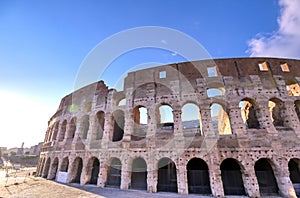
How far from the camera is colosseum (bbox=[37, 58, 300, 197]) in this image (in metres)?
11.1

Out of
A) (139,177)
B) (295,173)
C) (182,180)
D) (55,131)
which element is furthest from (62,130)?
(295,173)


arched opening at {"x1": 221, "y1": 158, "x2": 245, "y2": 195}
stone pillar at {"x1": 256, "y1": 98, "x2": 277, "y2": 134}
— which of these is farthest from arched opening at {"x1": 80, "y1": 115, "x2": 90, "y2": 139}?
stone pillar at {"x1": 256, "y1": 98, "x2": 277, "y2": 134}

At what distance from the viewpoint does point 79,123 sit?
16797mm

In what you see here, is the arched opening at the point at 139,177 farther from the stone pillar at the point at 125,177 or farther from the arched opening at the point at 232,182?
the arched opening at the point at 232,182

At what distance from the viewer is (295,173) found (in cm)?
1184

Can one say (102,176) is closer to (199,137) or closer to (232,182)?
(199,137)

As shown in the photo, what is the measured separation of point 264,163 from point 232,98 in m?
5.63

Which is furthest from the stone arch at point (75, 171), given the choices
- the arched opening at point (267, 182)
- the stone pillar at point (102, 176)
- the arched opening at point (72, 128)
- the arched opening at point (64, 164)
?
the arched opening at point (267, 182)

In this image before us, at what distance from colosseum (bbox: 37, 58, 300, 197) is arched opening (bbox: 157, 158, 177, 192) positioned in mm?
66

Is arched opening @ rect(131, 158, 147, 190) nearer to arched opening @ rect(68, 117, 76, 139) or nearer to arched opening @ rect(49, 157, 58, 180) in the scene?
arched opening @ rect(68, 117, 76, 139)

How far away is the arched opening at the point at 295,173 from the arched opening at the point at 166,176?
841 centimetres

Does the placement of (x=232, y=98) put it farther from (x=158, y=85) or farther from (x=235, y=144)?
(x=158, y=85)

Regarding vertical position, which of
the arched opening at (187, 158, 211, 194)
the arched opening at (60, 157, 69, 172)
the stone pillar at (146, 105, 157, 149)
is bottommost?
the arched opening at (187, 158, 211, 194)

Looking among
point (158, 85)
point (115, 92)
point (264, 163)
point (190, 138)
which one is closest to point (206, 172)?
point (190, 138)
